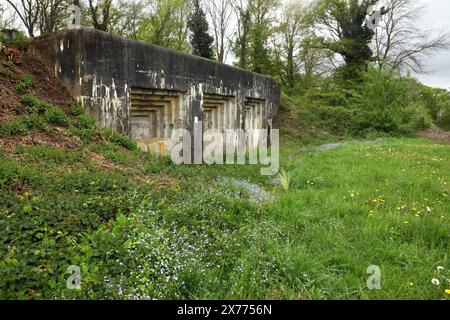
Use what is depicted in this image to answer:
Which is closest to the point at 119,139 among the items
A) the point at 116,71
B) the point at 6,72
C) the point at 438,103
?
the point at 116,71

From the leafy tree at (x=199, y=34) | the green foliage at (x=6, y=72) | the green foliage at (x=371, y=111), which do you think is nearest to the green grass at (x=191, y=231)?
the green foliage at (x=6, y=72)

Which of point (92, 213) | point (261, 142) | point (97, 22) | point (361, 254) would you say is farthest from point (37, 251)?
point (97, 22)

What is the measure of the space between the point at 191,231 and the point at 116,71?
16.1 feet

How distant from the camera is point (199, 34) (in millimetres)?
23094

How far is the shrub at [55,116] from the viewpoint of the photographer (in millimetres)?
6246

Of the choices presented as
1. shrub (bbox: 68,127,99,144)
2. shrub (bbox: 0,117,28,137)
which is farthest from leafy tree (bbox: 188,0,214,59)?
shrub (bbox: 0,117,28,137)

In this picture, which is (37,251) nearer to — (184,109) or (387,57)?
(184,109)

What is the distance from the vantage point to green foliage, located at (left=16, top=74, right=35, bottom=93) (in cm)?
652

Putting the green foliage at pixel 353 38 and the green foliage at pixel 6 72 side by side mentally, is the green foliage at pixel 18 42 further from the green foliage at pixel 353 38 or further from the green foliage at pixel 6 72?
the green foliage at pixel 353 38

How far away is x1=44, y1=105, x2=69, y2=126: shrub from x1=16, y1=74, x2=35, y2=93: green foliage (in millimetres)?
677

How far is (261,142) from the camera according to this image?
1581 cm

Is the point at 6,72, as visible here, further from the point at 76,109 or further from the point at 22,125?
the point at 22,125

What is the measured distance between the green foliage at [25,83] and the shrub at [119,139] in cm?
164
